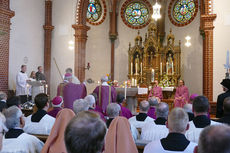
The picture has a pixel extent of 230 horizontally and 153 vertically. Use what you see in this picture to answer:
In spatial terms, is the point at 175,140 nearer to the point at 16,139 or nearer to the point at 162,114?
the point at 162,114

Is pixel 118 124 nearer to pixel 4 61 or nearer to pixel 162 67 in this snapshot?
pixel 4 61

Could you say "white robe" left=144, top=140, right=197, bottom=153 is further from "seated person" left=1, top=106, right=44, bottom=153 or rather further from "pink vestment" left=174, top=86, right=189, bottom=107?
"pink vestment" left=174, top=86, right=189, bottom=107

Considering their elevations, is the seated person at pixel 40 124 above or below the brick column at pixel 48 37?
below

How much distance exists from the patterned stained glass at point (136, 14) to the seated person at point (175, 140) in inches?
614

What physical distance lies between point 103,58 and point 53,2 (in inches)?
188

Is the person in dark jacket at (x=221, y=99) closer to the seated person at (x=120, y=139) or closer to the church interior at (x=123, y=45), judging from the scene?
the church interior at (x=123, y=45)

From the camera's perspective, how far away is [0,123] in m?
2.48

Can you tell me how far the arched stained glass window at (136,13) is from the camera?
58.7ft

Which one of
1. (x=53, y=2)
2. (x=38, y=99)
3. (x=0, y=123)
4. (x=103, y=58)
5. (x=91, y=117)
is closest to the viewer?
(x=91, y=117)

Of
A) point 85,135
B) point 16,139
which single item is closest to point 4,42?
point 16,139

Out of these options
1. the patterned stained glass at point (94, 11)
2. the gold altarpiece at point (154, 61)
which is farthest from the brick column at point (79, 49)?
the patterned stained glass at point (94, 11)

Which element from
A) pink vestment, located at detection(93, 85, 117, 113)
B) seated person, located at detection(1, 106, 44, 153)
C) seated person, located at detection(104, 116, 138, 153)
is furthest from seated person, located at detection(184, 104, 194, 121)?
pink vestment, located at detection(93, 85, 117, 113)

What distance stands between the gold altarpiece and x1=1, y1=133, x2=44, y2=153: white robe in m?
11.6

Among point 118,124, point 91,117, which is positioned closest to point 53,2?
point 118,124
